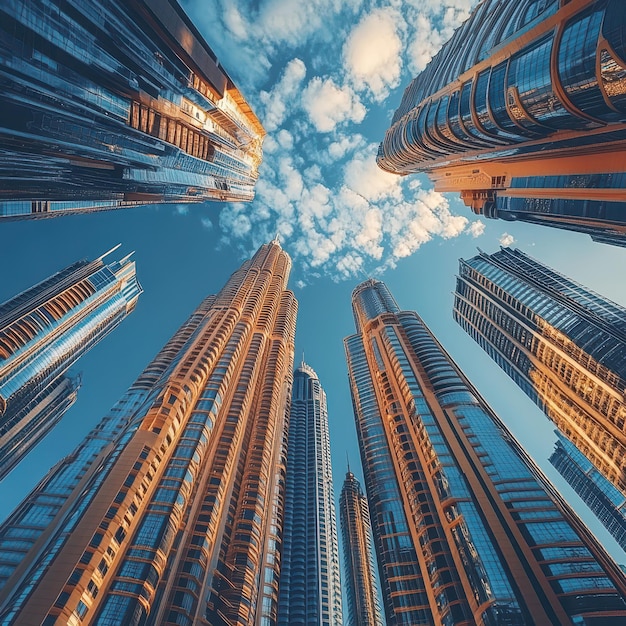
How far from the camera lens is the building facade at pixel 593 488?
424 feet

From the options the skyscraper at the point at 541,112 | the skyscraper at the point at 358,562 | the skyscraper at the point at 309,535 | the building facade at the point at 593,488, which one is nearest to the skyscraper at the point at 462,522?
→ the skyscraper at the point at 309,535

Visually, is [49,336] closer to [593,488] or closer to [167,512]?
[167,512]

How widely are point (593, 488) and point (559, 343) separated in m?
69.5

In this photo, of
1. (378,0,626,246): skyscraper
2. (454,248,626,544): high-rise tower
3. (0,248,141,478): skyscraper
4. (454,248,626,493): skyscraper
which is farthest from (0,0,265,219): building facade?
(454,248,626,493): skyscraper

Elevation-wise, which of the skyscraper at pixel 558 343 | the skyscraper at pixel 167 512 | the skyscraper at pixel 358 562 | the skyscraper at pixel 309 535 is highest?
the skyscraper at pixel 558 343

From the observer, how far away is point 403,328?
12794 cm

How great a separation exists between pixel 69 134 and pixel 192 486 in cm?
6325

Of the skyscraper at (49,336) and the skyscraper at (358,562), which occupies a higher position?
the skyscraper at (49,336)

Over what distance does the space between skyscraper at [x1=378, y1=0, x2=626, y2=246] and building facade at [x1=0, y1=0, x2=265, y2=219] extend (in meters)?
51.5

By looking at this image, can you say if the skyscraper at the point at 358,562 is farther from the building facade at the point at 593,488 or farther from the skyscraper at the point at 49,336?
the skyscraper at the point at 49,336

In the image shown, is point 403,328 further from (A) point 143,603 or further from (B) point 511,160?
(A) point 143,603

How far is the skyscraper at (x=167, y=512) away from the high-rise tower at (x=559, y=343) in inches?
3398

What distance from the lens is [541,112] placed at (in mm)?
46656

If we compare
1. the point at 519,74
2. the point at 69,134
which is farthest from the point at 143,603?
the point at 519,74
